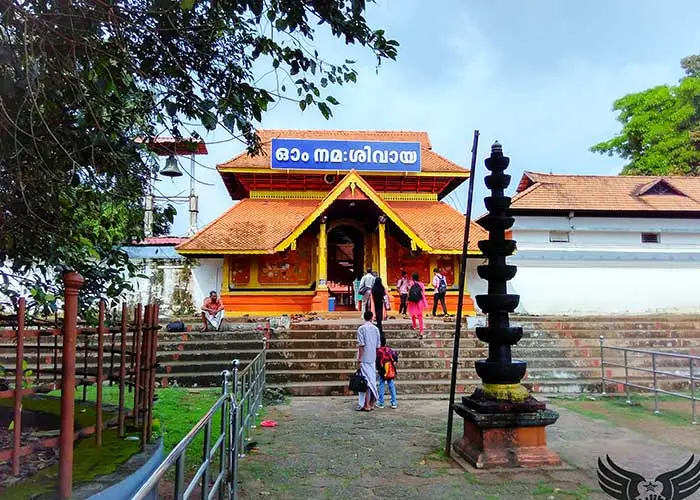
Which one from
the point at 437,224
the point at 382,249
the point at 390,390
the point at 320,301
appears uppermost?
the point at 437,224

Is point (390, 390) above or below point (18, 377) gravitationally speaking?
below

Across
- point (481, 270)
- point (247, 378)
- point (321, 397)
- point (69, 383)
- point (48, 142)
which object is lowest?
point (321, 397)

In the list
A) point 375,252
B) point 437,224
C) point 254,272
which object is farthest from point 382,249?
point 254,272

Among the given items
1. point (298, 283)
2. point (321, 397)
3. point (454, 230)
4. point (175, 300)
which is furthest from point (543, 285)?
point (175, 300)

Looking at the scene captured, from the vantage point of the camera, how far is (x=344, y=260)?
24969 millimetres

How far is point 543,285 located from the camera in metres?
17.7

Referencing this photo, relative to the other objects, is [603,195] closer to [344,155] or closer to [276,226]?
[344,155]

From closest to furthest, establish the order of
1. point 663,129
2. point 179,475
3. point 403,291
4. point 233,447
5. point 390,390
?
point 179,475 < point 233,447 < point 390,390 < point 403,291 < point 663,129

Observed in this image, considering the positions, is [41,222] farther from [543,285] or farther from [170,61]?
[543,285]

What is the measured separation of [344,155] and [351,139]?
374 centimetres

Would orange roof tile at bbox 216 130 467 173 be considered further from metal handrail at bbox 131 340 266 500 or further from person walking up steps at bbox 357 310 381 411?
metal handrail at bbox 131 340 266 500

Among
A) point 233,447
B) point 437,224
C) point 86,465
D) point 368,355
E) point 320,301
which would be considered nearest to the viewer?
point 86,465

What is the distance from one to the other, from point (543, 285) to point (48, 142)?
54.0ft

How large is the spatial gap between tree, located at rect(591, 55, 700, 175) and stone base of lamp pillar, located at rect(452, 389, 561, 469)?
26.0 m
